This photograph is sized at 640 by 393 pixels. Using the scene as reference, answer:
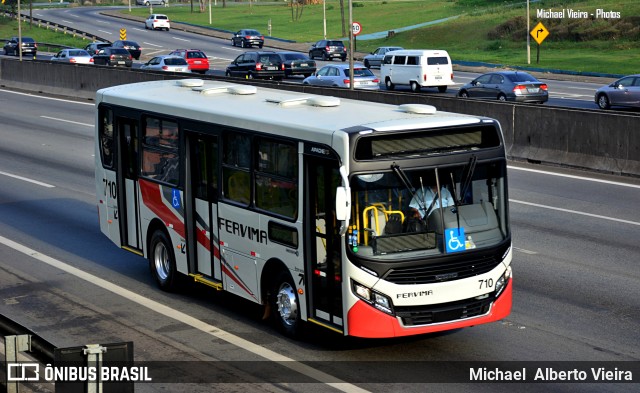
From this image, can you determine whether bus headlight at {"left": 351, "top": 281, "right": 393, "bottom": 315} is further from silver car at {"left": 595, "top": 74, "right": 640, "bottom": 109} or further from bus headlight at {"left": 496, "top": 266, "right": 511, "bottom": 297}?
silver car at {"left": 595, "top": 74, "right": 640, "bottom": 109}

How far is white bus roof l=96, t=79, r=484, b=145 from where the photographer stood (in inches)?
460

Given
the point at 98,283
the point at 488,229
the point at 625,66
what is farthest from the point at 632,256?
the point at 625,66

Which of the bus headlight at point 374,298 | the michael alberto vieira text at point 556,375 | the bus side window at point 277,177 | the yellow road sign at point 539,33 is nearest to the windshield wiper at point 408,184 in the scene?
the bus headlight at point 374,298

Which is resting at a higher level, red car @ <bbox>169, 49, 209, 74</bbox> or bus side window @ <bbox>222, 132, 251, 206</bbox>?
bus side window @ <bbox>222, 132, 251, 206</bbox>

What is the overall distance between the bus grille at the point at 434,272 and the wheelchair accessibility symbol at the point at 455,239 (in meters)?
0.15

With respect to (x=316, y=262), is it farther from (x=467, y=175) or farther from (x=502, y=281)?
(x=502, y=281)

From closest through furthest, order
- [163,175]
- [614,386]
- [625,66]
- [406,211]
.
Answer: [614,386], [406,211], [163,175], [625,66]

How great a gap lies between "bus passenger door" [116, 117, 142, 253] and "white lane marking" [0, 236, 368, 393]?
781mm

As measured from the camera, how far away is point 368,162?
36.5 ft

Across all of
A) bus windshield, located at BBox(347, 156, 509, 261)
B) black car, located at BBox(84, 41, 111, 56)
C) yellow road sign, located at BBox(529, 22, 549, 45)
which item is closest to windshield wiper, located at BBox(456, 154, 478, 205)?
bus windshield, located at BBox(347, 156, 509, 261)

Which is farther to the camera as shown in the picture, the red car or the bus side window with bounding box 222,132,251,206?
the red car

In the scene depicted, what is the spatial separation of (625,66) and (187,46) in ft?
132

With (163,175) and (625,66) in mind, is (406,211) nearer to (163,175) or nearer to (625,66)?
(163,175)

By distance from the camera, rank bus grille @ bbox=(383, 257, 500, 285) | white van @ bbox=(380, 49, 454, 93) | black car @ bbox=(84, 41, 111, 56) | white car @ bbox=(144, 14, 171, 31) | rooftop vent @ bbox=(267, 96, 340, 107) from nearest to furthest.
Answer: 1. bus grille @ bbox=(383, 257, 500, 285)
2. rooftop vent @ bbox=(267, 96, 340, 107)
3. white van @ bbox=(380, 49, 454, 93)
4. black car @ bbox=(84, 41, 111, 56)
5. white car @ bbox=(144, 14, 171, 31)
